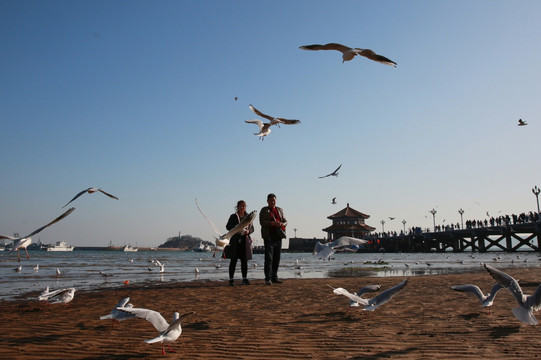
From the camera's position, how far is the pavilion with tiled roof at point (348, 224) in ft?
230

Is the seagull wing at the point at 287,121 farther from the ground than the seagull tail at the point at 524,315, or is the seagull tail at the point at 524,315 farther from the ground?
the seagull wing at the point at 287,121

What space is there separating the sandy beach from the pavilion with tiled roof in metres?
64.9

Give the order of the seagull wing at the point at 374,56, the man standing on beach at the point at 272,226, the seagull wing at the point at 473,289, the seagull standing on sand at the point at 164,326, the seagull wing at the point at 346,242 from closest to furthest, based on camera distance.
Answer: the seagull standing on sand at the point at 164,326 → the seagull wing at the point at 473,289 → the seagull wing at the point at 346,242 → the seagull wing at the point at 374,56 → the man standing on beach at the point at 272,226

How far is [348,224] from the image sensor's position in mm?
72125

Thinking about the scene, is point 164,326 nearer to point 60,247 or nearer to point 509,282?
point 509,282

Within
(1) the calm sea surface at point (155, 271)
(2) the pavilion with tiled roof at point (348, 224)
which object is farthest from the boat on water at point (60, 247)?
(1) the calm sea surface at point (155, 271)

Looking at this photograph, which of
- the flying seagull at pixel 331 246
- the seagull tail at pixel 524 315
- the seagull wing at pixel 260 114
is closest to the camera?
the seagull tail at pixel 524 315

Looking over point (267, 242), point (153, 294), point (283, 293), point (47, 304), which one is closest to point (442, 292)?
point (283, 293)

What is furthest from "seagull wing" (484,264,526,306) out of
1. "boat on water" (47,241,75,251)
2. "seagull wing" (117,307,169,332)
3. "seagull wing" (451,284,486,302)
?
"boat on water" (47,241,75,251)

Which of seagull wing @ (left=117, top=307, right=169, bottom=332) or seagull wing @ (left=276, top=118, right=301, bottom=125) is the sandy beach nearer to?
seagull wing @ (left=117, top=307, right=169, bottom=332)

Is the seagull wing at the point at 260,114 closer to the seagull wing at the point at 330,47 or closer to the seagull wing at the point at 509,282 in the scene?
the seagull wing at the point at 330,47

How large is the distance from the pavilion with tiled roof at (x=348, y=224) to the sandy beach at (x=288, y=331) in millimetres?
64882

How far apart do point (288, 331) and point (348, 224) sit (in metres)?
69.5

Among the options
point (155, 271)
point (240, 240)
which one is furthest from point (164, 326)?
point (155, 271)
